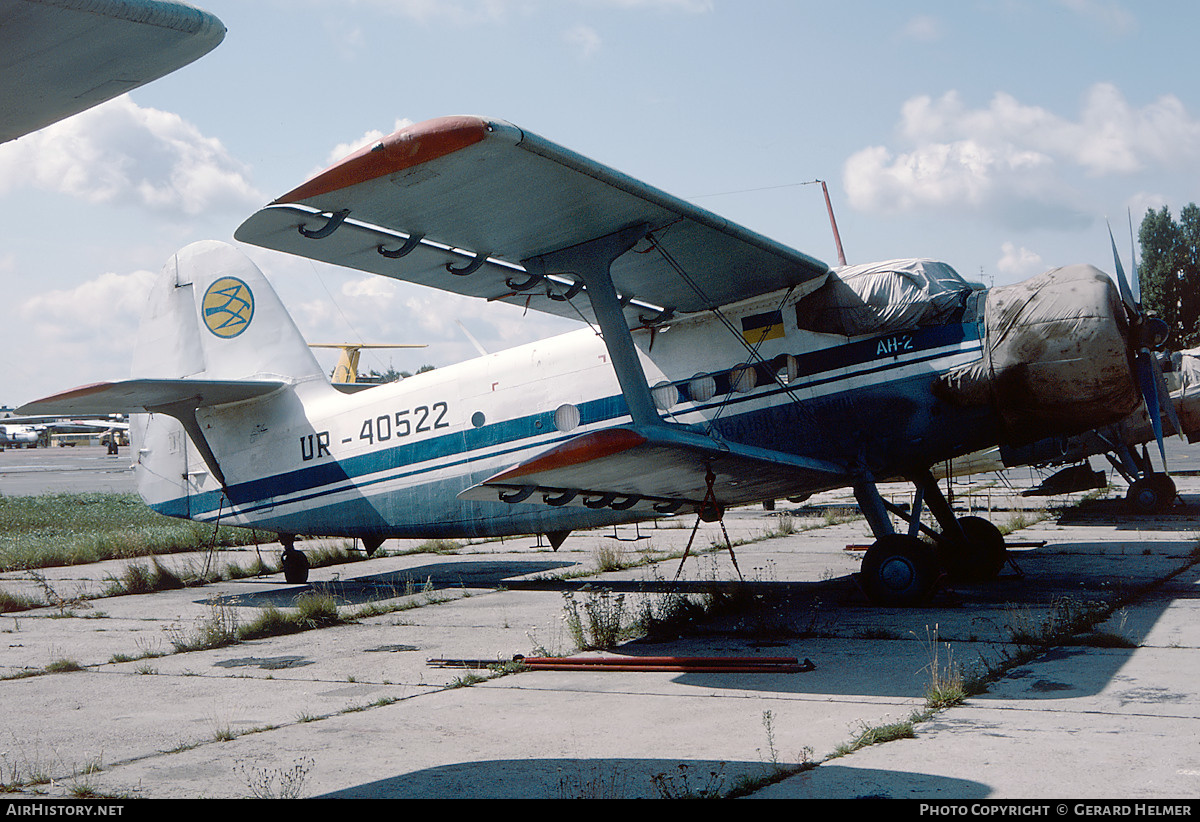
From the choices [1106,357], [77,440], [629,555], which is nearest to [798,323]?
[1106,357]

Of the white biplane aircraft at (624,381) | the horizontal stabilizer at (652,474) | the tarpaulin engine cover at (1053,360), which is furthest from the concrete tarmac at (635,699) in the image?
the tarpaulin engine cover at (1053,360)

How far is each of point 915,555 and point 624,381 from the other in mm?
3138

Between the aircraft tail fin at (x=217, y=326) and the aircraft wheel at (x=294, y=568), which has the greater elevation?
the aircraft tail fin at (x=217, y=326)

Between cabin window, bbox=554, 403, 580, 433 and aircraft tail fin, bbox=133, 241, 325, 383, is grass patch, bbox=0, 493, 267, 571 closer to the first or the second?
aircraft tail fin, bbox=133, 241, 325, 383

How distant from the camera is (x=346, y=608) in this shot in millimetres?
10242

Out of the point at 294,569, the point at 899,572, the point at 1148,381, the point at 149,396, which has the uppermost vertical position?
the point at 149,396

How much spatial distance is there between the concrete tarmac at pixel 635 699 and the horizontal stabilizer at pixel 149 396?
231 centimetres

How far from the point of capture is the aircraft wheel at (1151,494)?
55.9 ft

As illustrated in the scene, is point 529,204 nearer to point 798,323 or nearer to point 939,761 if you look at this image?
point 798,323

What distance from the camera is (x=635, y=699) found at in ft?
19.1

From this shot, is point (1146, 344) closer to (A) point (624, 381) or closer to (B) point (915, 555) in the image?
(B) point (915, 555)

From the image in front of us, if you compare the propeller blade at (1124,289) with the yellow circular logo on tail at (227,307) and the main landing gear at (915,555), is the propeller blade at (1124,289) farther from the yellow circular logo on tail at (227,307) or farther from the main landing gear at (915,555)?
the yellow circular logo on tail at (227,307)

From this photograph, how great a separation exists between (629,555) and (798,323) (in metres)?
6.14

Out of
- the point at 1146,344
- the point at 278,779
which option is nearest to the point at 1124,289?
the point at 1146,344
